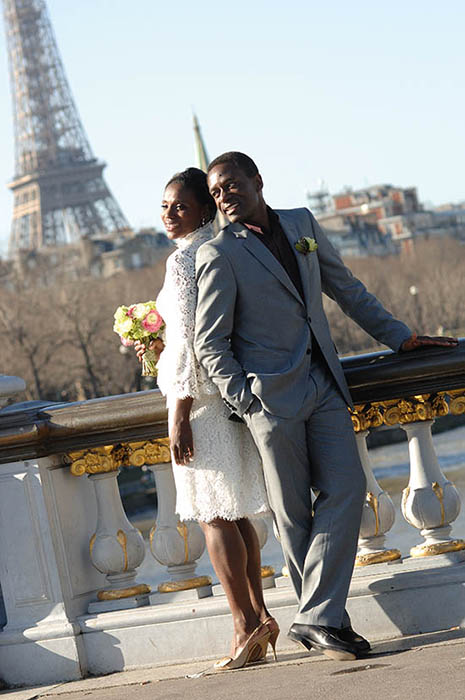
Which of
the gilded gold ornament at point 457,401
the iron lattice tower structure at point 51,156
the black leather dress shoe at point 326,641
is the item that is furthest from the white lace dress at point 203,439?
the iron lattice tower structure at point 51,156

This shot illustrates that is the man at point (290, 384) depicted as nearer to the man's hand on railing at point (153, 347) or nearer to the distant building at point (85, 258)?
the man's hand on railing at point (153, 347)

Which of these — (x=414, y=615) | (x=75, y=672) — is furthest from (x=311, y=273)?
(x=75, y=672)

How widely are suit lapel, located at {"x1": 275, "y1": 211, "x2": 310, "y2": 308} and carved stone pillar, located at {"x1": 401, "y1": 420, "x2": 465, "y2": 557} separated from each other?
0.73 m

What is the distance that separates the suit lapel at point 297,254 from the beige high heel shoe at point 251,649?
109cm

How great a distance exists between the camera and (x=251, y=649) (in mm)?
4293

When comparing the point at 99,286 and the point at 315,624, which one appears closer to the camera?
the point at 315,624

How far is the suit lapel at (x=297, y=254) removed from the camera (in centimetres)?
421

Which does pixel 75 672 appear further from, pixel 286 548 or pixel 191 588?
pixel 286 548

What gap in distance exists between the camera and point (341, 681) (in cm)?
381

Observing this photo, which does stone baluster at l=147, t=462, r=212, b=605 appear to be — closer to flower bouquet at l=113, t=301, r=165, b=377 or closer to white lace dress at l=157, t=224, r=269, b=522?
white lace dress at l=157, t=224, r=269, b=522

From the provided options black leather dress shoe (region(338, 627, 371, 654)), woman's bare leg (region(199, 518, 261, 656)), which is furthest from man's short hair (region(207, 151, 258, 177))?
black leather dress shoe (region(338, 627, 371, 654))

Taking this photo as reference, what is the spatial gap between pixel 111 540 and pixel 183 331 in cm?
95

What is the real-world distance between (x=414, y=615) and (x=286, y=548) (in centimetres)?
52

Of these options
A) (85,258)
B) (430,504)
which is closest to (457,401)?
(430,504)
